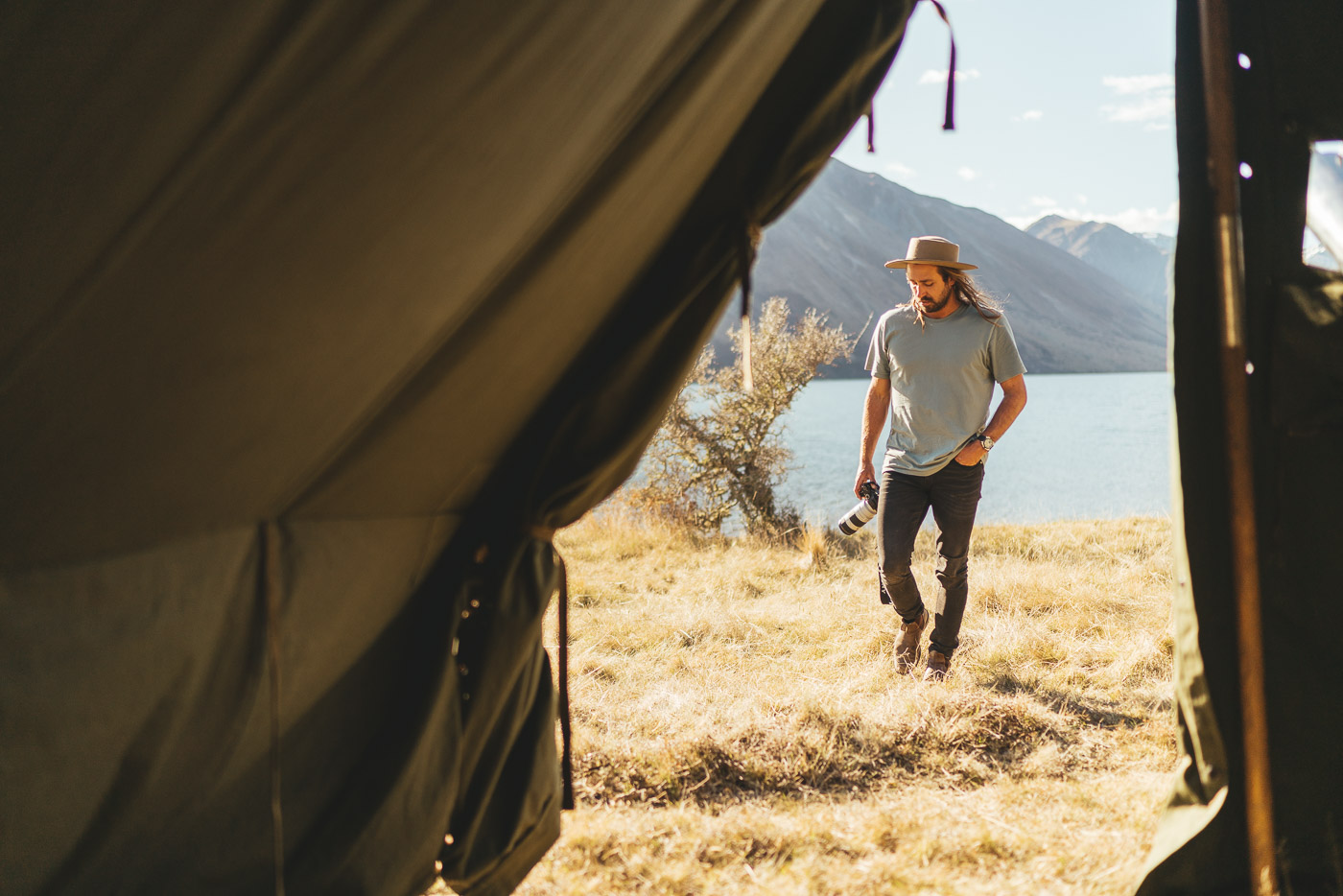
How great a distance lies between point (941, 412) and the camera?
344 cm

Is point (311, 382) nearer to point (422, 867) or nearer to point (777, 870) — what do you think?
point (422, 867)

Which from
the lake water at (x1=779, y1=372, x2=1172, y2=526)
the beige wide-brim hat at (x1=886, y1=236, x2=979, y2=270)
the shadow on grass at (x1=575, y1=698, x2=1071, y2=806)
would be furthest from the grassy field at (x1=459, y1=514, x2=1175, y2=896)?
the beige wide-brim hat at (x1=886, y1=236, x2=979, y2=270)

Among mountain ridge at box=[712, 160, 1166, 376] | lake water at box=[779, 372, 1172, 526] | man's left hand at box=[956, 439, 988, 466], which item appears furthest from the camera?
mountain ridge at box=[712, 160, 1166, 376]

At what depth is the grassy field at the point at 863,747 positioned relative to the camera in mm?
2377

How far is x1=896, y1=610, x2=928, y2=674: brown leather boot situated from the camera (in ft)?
12.5

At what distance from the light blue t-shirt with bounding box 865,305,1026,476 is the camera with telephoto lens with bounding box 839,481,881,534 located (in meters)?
0.24

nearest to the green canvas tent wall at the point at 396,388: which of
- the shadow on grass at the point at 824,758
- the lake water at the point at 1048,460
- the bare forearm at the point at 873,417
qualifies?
the lake water at the point at 1048,460

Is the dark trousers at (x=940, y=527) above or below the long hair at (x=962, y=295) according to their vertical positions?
below

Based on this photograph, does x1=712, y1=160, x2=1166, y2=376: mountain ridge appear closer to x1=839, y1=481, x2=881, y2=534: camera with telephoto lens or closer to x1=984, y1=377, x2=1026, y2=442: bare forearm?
x1=839, y1=481, x2=881, y2=534: camera with telephoto lens

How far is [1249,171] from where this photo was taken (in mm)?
1955

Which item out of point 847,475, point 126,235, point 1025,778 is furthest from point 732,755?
point 847,475

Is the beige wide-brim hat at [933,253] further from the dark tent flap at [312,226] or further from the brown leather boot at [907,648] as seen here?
the dark tent flap at [312,226]

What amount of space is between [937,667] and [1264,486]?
188 cm

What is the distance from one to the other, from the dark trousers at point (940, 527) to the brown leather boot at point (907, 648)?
17cm
